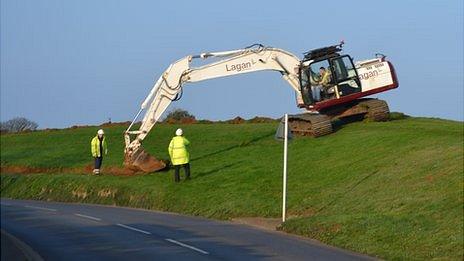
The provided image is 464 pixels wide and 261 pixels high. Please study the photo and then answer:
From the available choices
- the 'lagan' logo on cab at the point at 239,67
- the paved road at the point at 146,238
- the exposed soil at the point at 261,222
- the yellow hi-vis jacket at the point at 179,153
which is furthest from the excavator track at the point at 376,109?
the exposed soil at the point at 261,222

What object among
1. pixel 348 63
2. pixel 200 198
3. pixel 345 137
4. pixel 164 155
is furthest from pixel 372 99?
pixel 200 198

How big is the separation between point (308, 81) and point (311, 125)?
2114 mm

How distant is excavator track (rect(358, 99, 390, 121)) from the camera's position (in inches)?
1570

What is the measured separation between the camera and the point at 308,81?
3922 centimetres

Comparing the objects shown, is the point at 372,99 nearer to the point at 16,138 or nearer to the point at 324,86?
the point at 324,86

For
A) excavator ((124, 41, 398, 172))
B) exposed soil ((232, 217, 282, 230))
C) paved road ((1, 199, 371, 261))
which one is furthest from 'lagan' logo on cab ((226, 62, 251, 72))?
exposed soil ((232, 217, 282, 230))

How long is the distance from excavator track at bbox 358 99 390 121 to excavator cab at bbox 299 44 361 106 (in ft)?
3.84

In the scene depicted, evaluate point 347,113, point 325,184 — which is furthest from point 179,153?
point 347,113

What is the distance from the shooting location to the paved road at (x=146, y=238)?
18406mm

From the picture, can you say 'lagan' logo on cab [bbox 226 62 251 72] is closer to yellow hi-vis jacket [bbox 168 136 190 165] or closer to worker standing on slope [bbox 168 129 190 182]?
yellow hi-vis jacket [bbox 168 136 190 165]

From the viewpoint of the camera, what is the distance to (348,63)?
129 feet

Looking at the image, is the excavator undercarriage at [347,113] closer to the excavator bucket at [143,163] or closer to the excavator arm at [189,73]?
the excavator arm at [189,73]

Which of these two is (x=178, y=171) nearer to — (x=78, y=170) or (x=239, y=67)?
(x=78, y=170)

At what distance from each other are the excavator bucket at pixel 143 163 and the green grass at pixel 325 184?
61 centimetres
